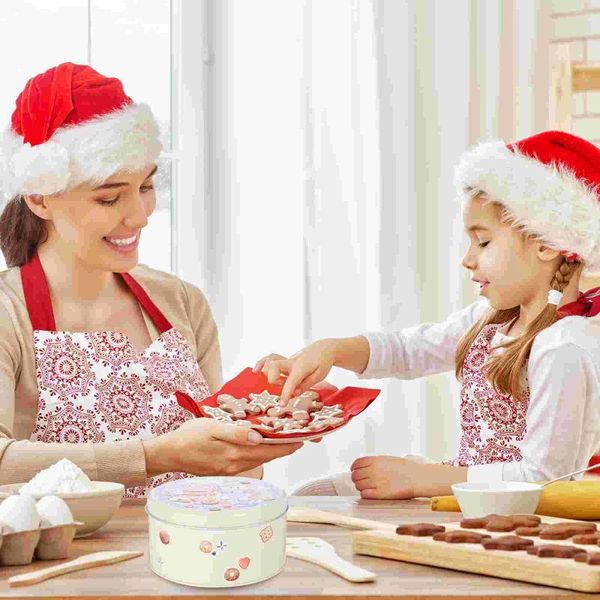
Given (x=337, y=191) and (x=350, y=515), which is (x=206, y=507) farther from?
(x=337, y=191)

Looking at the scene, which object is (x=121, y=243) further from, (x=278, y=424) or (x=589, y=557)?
(x=589, y=557)

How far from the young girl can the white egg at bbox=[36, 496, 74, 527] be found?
0.62 metres

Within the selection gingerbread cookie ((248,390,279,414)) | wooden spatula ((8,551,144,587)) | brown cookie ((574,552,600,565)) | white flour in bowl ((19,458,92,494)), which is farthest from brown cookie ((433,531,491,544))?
gingerbread cookie ((248,390,279,414))

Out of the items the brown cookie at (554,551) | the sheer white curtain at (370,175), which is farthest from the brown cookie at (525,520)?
the sheer white curtain at (370,175)

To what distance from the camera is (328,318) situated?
2951mm

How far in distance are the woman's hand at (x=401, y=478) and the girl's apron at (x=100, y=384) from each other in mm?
387

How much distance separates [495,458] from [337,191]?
1.18 meters

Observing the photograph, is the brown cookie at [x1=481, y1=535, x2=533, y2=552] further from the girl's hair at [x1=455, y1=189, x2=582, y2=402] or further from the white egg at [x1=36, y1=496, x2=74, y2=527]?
the girl's hair at [x1=455, y1=189, x2=582, y2=402]

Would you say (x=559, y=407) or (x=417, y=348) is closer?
(x=559, y=407)

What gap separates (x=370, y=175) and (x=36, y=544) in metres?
1.97

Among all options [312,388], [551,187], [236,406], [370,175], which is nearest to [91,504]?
[236,406]

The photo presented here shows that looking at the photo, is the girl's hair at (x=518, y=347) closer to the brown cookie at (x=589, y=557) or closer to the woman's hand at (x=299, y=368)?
the woman's hand at (x=299, y=368)

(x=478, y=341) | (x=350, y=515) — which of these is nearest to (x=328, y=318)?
(x=478, y=341)

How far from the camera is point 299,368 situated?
78.3 inches
